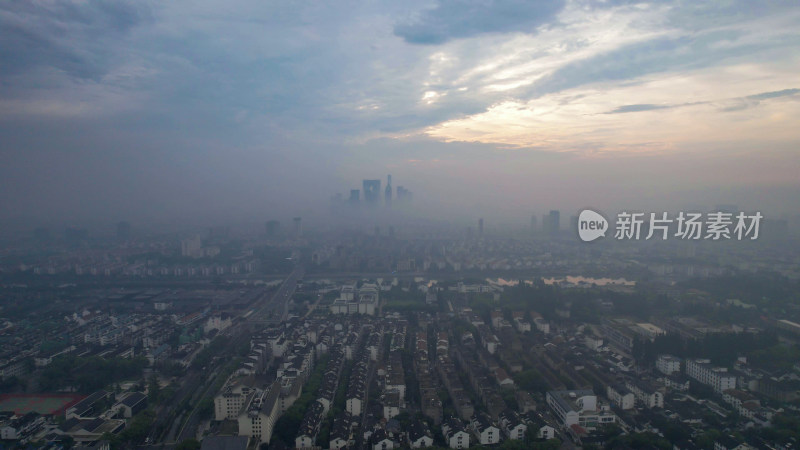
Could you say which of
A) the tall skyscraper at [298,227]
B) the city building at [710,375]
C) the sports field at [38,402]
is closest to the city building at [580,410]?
the city building at [710,375]

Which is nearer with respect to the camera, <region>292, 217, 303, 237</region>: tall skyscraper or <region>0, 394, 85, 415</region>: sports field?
<region>0, 394, 85, 415</region>: sports field

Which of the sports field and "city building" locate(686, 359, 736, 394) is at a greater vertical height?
"city building" locate(686, 359, 736, 394)

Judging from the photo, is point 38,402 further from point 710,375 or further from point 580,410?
point 710,375

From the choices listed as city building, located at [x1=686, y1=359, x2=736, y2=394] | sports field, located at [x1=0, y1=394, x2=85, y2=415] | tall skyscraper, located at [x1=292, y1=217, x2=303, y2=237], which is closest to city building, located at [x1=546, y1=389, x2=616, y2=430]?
A: city building, located at [x1=686, y1=359, x2=736, y2=394]

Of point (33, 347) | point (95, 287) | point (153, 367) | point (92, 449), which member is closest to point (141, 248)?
point (95, 287)

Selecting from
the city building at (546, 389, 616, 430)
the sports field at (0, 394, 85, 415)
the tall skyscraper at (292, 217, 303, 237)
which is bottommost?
the sports field at (0, 394, 85, 415)

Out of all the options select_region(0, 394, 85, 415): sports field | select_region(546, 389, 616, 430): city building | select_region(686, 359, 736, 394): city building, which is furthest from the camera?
select_region(686, 359, 736, 394): city building

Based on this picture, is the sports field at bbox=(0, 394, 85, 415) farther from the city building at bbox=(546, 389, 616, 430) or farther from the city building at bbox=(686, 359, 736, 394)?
the city building at bbox=(686, 359, 736, 394)

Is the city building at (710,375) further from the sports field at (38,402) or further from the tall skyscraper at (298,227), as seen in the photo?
the tall skyscraper at (298,227)

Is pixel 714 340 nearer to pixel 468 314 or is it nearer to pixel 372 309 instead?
pixel 468 314
